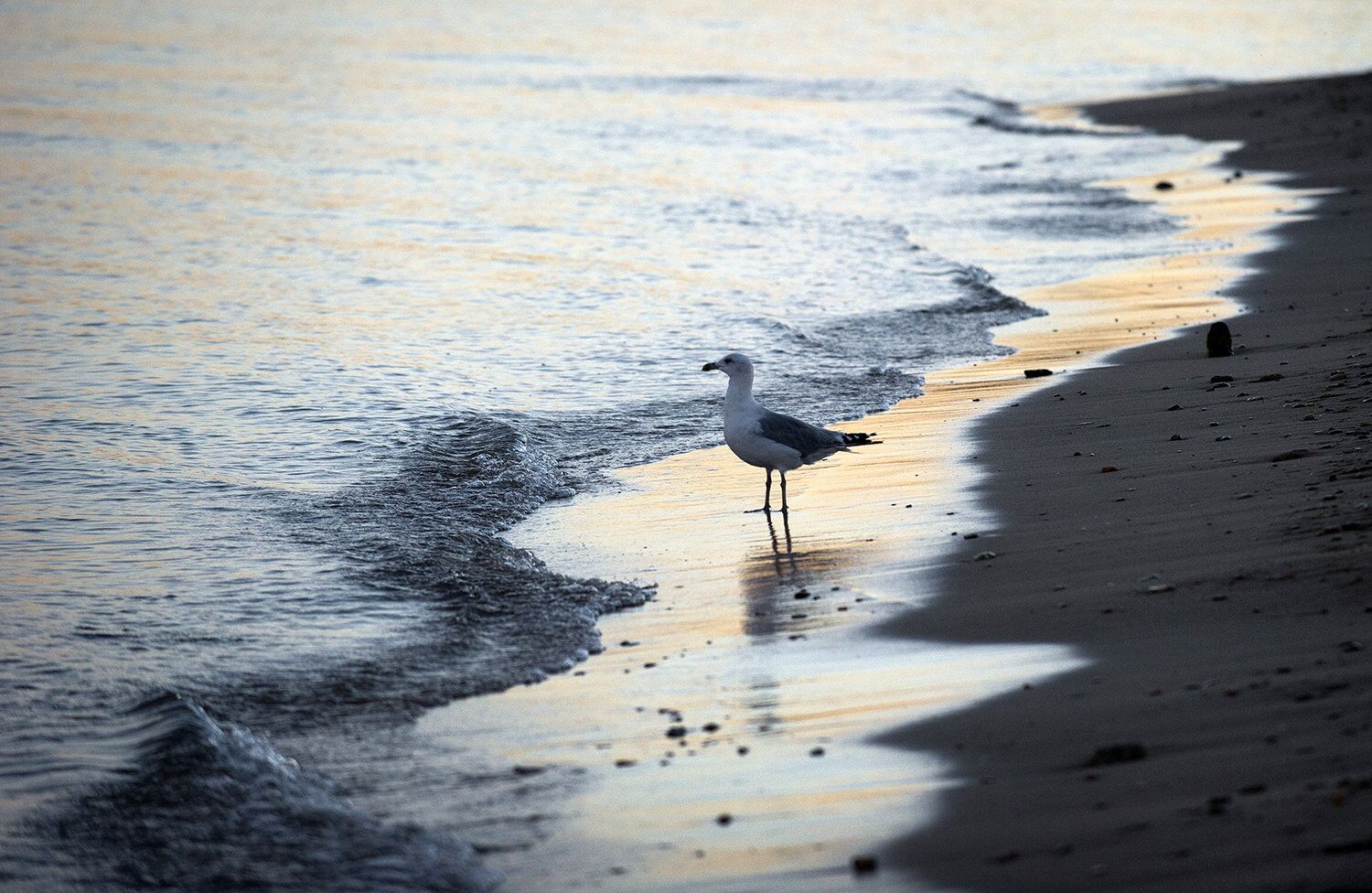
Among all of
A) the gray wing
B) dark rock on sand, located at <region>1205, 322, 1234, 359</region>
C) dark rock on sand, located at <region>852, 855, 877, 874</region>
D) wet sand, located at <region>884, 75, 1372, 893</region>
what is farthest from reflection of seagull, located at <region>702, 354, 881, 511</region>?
dark rock on sand, located at <region>852, 855, 877, 874</region>

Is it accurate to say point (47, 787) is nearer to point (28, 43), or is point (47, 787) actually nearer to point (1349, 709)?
point (1349, 709)

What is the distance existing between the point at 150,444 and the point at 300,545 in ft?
8.95

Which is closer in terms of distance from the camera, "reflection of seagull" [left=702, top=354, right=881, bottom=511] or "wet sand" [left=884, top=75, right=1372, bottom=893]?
"wet sand" [left=884, top=75, right=1372, bottom=893]

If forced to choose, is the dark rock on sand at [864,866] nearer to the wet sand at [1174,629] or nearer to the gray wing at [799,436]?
the wet sand at [1174,629]

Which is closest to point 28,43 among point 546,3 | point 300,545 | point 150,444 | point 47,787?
point 546,3

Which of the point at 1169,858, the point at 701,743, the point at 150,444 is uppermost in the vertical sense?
the point at 1169,858

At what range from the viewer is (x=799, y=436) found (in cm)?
830

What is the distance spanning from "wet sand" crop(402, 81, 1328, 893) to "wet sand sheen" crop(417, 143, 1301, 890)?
0.01 m

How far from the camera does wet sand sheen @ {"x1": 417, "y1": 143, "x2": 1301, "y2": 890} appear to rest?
14.2 feet

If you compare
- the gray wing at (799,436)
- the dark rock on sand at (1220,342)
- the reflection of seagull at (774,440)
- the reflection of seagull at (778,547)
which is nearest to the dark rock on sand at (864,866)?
the reflection of seagull at (778,547)

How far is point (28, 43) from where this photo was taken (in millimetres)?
40812

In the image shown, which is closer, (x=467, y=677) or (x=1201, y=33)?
(x=467, y=677)

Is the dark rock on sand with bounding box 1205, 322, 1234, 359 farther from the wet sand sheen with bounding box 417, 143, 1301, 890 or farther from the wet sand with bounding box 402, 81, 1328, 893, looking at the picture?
the wet sand with bounding box 402, 81, 1328, 893

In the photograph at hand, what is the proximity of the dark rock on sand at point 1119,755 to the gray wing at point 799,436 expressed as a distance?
395cm
